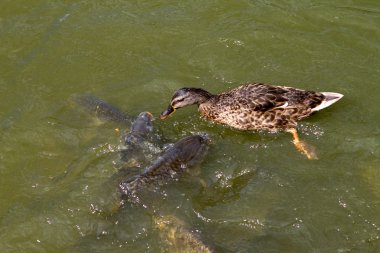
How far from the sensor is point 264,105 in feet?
28.3

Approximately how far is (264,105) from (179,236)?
2773mm

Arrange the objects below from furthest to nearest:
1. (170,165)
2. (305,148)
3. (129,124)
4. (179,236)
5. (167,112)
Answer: (167,112) → (129,124) → (305,148) → (170,165) → (179,236)

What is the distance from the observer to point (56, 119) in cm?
904

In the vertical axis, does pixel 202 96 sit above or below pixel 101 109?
above

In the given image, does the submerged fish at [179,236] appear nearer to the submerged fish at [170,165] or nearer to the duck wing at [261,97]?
the submerged fish at [170,165]

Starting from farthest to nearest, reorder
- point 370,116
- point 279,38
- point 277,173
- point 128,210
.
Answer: point 279,38, point 370,116, point 277,173, point 128,210

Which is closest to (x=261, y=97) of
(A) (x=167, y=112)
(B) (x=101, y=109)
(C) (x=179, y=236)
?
(A) (x=167, y=112)

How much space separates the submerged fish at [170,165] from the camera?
7.32 metres

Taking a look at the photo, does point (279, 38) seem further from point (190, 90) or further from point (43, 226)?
point (43, 226)

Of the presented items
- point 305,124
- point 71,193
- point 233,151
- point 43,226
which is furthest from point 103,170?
point 305,124

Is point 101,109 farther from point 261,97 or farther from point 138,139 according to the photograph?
point 261,97

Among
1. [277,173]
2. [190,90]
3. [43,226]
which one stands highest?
[190,90]

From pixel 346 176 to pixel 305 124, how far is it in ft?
4.29

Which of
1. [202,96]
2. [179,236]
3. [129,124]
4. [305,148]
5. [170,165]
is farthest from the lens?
[202,96]
